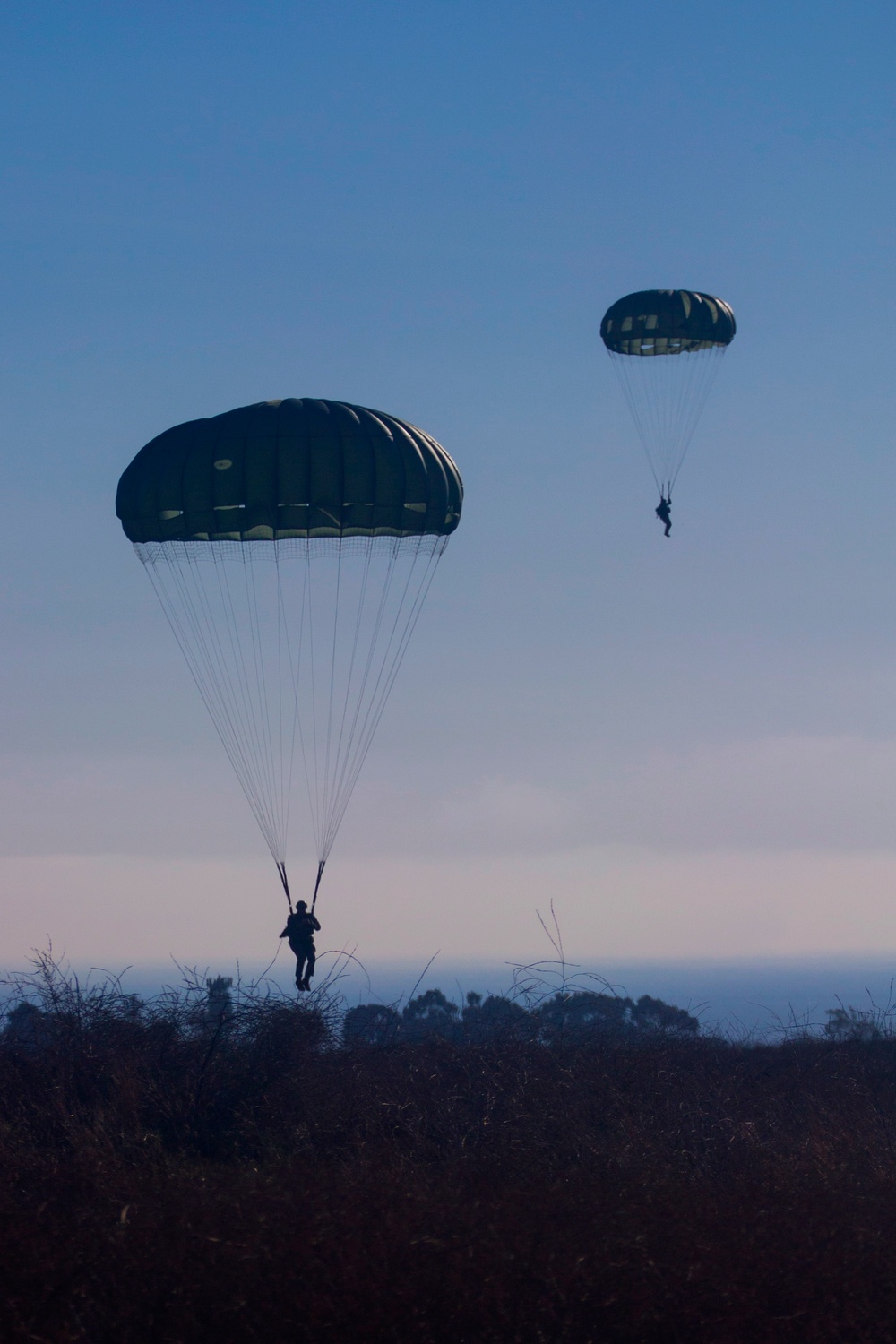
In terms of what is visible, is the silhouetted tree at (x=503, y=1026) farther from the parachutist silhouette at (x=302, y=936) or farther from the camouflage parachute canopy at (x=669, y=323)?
the camouflage parachute canopy at (x=669, y=323)

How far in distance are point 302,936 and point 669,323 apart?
51.7ft

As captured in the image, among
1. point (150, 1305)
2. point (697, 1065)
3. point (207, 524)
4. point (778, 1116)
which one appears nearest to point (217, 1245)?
point (150, 1305)

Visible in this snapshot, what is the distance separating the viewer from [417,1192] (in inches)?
414

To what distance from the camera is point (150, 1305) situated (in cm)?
830

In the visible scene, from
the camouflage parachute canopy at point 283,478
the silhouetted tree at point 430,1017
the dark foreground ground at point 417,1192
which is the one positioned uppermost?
the camouflage parachute canopy at point 283,478

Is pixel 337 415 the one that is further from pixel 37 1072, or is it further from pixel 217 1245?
pixel 217 1245

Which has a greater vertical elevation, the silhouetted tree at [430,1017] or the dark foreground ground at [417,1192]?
the silhouetted tree at [430,1017]

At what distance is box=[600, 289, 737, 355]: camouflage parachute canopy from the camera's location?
27.7 meters

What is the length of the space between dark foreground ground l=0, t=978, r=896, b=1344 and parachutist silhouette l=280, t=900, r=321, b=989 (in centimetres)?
225

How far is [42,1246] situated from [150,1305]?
100 centimetres

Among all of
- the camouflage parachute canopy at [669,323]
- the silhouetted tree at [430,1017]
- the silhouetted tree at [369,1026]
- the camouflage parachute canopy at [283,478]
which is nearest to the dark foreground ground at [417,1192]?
the silhouetted tree at [369,1026]

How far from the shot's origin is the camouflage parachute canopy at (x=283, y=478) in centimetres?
1964

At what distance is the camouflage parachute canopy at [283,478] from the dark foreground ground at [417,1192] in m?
7.40

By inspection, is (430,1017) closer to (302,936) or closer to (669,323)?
(302,936)
